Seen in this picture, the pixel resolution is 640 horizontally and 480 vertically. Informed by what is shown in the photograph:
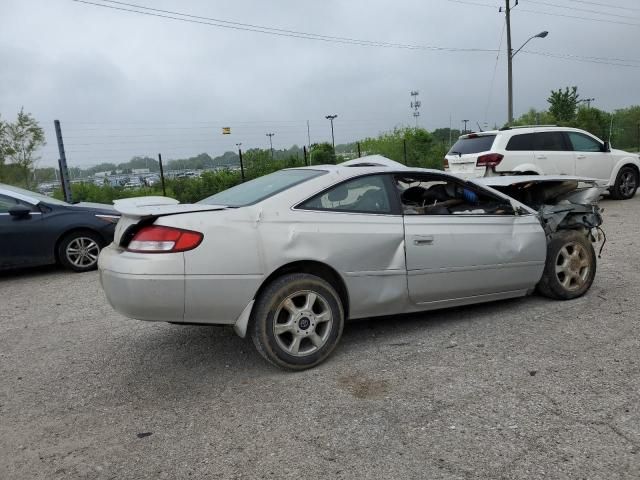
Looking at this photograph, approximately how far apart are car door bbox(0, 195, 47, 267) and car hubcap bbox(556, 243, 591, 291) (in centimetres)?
664

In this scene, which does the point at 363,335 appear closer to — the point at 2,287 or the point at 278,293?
the point at 278,293

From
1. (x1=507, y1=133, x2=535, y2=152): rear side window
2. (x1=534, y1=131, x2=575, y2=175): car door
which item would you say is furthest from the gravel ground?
(x1=534, y1=131, x2=575, y2=175): car door

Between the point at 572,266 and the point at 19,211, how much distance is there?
22.8ft

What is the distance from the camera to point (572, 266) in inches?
203

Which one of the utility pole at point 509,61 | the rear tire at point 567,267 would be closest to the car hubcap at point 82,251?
the rear tire at point 567,267

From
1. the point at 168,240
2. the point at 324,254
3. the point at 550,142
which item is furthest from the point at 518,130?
the point at 168,240

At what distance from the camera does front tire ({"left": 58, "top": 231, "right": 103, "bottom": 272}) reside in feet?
25.7

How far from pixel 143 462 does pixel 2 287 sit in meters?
5.67

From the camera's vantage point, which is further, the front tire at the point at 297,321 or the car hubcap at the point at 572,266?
the car hubcap at the point at 572,266

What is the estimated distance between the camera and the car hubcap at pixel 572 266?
512 cm

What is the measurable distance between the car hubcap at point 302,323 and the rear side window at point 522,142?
26.7ft

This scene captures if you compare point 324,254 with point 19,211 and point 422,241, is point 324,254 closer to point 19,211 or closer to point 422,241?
point 422,241

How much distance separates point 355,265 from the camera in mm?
3982

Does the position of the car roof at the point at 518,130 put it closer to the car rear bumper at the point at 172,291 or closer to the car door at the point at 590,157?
the car door at the point at 590,157
